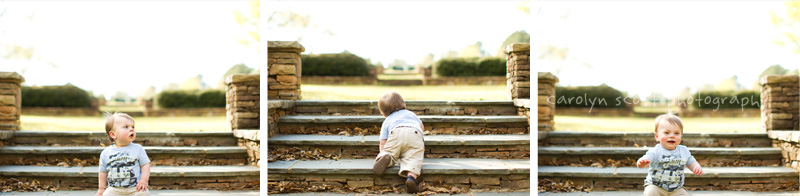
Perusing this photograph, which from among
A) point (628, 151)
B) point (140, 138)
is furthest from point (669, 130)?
point (140, 138)

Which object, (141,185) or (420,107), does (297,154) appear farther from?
(420,107)

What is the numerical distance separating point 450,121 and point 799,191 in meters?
3.07

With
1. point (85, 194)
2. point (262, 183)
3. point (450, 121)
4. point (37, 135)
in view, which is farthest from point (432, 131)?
point (37, 135)

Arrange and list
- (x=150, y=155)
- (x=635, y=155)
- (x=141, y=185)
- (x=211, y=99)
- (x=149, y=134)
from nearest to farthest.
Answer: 1. (x=141, y=185)
2. (x=150, y=155)
3. (x=635, y=155)
4. (x=149, y=134)
5. (x=211, y=99)

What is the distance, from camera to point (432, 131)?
4527 millimetres

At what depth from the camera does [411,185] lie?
10.9ft

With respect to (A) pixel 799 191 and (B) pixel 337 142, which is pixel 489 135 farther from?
(A) pixel 799 191

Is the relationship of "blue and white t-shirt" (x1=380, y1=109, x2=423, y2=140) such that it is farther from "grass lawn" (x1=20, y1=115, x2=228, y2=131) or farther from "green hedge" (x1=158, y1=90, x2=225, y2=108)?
"green hedge" (x1=158, y1=90, x2=225, y2=108)

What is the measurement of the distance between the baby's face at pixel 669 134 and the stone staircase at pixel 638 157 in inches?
33.5

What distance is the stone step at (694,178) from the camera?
3.98 m

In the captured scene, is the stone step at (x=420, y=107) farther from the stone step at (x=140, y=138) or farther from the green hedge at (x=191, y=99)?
the green hedge at (x=191, y=99)

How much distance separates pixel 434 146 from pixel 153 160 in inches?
104

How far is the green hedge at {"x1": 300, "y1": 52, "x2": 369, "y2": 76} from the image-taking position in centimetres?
1135

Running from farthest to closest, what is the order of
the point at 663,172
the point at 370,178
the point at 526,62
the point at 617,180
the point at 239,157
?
the point at 526,62
the point at 239,157
the point at 617,180
the point at 370,178
the point at 663,172
